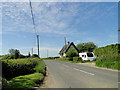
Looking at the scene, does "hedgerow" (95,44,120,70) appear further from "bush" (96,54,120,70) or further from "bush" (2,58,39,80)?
"bush" (2,58,39,80)

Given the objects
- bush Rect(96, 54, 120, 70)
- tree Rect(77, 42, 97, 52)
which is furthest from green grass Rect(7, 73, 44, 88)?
tree Rect(77, 42, 97, 52)

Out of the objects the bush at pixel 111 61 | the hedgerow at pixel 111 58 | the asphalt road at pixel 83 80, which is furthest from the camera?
the hedgerow at pixel 111 58

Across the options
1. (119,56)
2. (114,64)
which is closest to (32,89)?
(114,64)

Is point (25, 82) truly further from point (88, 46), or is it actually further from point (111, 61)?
point (88, 46)

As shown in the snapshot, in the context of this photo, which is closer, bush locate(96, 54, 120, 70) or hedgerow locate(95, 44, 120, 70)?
bush locate(96, 54, 120, 70)

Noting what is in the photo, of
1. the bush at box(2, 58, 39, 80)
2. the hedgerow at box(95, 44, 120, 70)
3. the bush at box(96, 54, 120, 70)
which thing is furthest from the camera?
the hedgerow at box(95, 44, 120, 70)

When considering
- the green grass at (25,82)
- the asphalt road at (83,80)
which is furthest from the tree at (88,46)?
the green grass at (25,82)

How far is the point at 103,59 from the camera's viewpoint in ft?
56.9

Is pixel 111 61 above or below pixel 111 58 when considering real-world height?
below

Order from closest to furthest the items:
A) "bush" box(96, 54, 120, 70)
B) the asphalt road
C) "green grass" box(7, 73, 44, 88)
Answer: "green grass" box(7, 73, 44, 88) < the asphalt road < "bush" box(96, 54, 120, 70)

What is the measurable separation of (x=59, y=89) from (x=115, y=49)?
14408 millimetres

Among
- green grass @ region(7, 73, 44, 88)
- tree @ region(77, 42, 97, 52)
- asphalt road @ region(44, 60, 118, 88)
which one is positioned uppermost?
tree @ region(77, 42, 97, 52)

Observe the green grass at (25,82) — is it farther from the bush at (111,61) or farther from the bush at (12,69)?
the bush at (111,61)

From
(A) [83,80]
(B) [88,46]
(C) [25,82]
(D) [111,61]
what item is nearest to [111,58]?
(D) [111,61]
